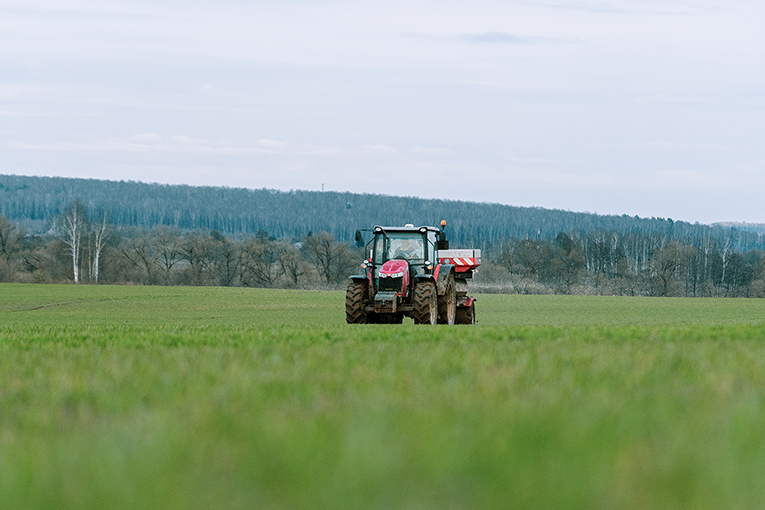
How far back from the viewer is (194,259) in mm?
111375

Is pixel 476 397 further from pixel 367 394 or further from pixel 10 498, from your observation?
pixel 10 498

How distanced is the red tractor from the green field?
37.2 feet

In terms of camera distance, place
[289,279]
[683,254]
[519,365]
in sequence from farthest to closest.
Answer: [683,254] → [289,279] → [519,365]

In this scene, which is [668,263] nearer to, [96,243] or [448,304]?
[96,243]

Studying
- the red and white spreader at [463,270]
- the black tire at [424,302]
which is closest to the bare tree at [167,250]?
the red and white spreader at [463,270]

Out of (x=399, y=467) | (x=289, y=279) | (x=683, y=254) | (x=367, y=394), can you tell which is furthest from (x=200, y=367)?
(x=683, y=254)

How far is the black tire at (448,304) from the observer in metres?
21.8

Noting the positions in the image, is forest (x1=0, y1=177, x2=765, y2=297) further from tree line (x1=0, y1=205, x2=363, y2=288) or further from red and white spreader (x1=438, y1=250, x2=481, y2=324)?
red and white spreader (x1=438, y1=250, x2=481, y2=324)

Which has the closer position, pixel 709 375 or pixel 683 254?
pixel 709 375

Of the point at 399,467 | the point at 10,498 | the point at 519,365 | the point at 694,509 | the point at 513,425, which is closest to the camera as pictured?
the point at 694,509

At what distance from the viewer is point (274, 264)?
114875 mm

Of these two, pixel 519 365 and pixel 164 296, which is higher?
pixel 519 365

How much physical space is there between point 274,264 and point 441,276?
94979 mm

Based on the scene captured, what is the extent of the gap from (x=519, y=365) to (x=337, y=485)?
4044mm
